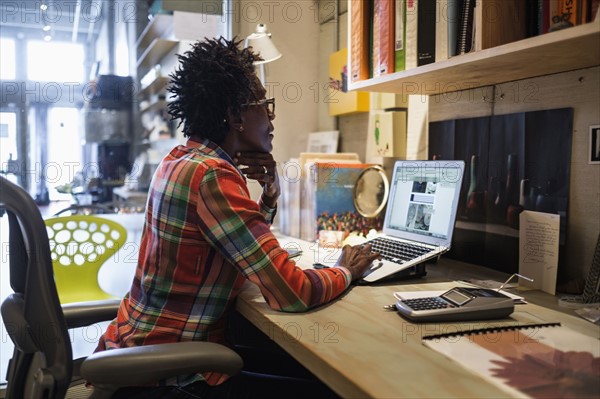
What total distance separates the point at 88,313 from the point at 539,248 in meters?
1.18

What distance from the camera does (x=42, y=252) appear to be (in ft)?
3.05

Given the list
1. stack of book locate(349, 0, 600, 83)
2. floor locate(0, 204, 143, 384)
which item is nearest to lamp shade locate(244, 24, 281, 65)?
stack of book locate(349, 0, 600, 83)

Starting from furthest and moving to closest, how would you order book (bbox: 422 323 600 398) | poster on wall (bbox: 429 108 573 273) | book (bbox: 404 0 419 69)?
book (bbox: 404 0 419 69), poster on wall (bbox: 429 108 573 273), book (bbox: 422 323 600 398)

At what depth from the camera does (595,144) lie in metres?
1.31

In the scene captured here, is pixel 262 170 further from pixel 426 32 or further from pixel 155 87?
pixel 155 87

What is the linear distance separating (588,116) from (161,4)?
1.83 m

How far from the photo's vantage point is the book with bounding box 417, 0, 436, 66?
1489 millimetres

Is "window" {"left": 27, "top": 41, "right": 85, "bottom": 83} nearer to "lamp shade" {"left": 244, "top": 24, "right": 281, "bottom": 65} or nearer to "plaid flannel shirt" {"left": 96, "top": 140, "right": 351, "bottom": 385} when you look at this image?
"lamp shade" {"left": 244, "top": 24, "right": 281, "bottom": 65}

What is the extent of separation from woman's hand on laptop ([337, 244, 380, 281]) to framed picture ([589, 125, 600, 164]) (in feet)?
1.93

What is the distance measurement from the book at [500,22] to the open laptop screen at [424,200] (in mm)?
347

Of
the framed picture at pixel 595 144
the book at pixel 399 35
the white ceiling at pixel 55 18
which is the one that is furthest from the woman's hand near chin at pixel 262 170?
the white ceiling at pixel 55 18

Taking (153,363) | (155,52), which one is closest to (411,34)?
(153,363)

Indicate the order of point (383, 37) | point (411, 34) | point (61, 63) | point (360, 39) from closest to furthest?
point (411, 34) → point (383, 37) → point (360, 39) → point (61, 63)

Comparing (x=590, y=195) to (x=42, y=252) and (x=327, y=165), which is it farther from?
(x=42, y=252)
